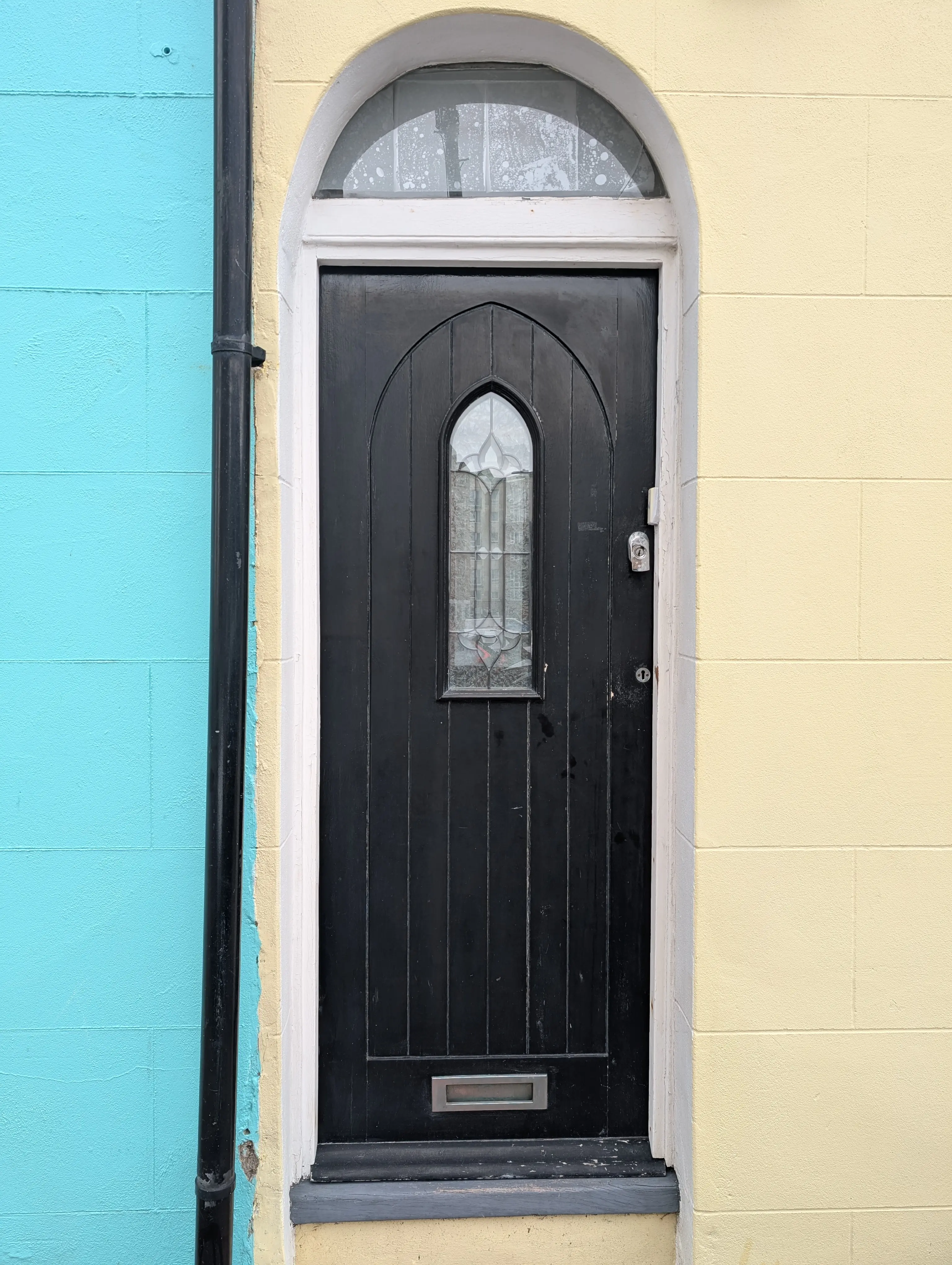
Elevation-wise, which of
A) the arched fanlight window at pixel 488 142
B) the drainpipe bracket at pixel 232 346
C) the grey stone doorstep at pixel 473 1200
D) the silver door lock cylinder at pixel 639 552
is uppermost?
the arched fanlight window at pixel 488 142

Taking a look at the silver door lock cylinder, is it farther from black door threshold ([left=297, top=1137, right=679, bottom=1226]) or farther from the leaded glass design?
black door threshold ([left=297, top=1137, right=679, bottom=1226])

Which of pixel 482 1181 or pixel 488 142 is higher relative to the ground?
pixel 488 142

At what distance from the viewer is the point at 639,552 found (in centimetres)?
200

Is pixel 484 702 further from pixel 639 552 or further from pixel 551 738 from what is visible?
pixel 639 552

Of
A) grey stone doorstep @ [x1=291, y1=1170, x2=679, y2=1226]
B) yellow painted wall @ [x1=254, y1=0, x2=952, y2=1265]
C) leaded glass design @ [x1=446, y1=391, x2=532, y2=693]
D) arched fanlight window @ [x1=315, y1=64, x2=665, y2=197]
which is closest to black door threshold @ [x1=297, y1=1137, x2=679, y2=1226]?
grey stone doorstep @ [x1=291, y1=1170, x2=679, y2=1226]

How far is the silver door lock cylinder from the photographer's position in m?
2.00

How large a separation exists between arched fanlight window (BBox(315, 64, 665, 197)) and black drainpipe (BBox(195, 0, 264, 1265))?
0.34 metres

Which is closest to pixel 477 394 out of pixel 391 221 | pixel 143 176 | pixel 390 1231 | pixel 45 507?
pixel 391 221

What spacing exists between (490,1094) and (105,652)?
4.65 feet

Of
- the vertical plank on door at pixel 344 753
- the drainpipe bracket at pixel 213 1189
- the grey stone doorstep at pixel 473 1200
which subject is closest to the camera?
the drainpipe bracket at pixel 213 1189

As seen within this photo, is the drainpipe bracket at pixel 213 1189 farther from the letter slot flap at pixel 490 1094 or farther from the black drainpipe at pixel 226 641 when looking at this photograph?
the letter slot flap at pixel 490 1094

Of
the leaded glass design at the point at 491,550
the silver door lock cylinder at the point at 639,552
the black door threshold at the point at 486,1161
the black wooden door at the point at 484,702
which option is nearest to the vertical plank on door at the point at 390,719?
the black wooden door at the point at 484,702

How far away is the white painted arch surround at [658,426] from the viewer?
5.99 ft

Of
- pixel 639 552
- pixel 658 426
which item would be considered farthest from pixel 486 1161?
pixel 658 426
